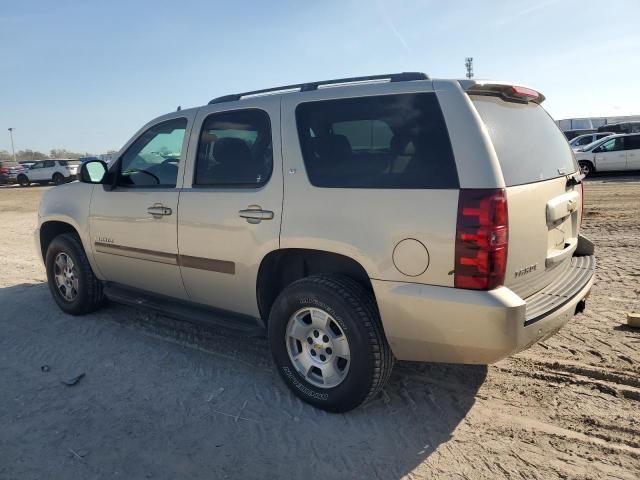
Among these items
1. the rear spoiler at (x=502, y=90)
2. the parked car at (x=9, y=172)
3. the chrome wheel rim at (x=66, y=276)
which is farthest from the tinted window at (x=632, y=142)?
the parked car at (x=9, y=172)

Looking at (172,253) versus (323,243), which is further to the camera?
(172,253)

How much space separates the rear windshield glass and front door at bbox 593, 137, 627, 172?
58.4 ft

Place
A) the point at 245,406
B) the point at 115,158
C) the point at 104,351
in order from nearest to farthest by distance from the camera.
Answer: the point at 245,406, the point at 104,351, the point at 115,158

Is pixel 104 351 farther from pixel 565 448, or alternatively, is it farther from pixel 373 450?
pixel 565 448

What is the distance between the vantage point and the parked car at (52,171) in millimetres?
29109

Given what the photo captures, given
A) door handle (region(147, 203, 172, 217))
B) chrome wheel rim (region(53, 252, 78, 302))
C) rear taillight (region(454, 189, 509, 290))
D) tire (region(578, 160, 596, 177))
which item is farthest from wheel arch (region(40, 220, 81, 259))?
tire (region(578, 160, 596, 177))

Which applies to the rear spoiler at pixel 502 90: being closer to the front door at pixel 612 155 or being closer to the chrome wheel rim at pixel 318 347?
the chrome wheel rim at pixel 318 347

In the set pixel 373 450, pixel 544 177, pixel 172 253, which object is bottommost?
pixel 373 450

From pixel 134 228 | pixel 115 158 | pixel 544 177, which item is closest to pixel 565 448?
pixel 544 177

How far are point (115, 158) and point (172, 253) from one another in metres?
1.26

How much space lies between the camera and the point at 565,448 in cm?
277

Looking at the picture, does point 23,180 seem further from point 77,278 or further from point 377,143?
point 377,143

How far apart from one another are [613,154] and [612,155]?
5 cm

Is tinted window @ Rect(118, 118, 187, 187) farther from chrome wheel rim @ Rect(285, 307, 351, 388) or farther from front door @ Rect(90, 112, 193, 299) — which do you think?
chrome wheel rim @ Rect(285, 307, 351, 388)
